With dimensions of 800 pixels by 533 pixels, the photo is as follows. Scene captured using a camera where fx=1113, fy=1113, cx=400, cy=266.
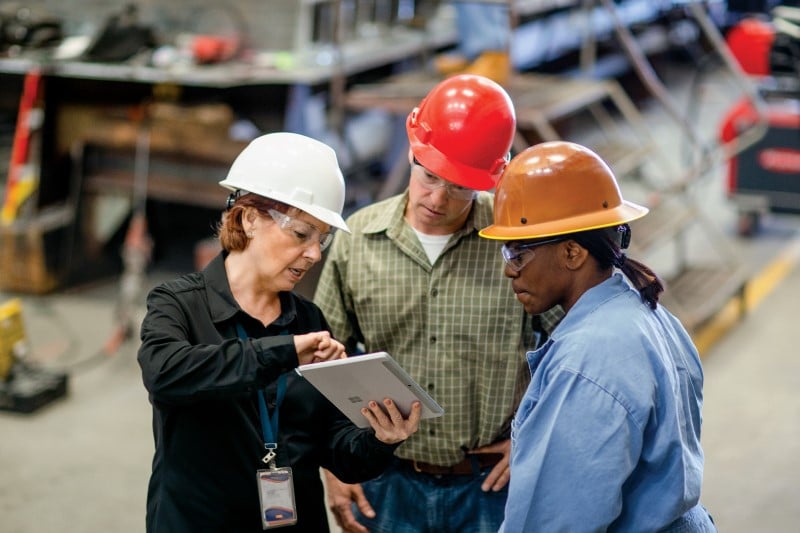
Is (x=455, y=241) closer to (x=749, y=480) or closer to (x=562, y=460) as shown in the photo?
(x=562, y=460)

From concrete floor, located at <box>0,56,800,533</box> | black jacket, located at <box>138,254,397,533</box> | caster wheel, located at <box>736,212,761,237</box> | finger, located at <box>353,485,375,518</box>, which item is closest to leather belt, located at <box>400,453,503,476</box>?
finger, located at <box>353,485,375,518</box>

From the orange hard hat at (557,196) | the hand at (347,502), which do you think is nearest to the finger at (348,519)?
the hand at (347,502)

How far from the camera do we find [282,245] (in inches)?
119

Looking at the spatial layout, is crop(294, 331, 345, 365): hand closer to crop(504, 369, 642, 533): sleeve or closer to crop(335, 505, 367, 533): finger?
crop(504, 369, 642, 533): sleeve

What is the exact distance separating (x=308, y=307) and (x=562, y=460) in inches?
41.1

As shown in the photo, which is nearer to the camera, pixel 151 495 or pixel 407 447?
pixel 151 495

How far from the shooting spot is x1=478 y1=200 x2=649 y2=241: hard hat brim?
270 cm

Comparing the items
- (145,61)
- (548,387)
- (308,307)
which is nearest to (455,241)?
(308,307)

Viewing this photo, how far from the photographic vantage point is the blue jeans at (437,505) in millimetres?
3543

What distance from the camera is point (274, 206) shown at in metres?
3.04

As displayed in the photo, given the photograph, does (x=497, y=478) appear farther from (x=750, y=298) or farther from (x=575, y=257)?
(x=750, y=298)

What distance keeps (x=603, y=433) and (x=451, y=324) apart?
1143 mm

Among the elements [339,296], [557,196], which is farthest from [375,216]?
[557,196]

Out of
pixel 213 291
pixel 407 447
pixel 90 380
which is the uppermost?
pixel 213 291
